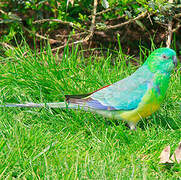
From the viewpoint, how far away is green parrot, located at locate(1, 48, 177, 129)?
3.01 m

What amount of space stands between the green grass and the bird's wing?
0.53ft

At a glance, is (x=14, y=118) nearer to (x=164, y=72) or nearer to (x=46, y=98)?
(x=46, y=98)

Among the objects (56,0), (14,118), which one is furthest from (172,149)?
(56,0)

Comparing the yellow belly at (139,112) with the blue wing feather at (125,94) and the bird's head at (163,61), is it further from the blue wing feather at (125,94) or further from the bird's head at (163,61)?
the bird's head at (163,61)

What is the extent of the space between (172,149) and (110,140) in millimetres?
486

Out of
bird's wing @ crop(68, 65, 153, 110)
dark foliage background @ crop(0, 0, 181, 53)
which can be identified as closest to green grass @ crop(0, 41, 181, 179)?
bird's wing @ crop(68, 65, 153, 110)

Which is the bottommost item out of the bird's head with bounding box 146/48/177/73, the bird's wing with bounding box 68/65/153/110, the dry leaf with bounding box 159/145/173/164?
the dry leaf with bounding box 159/145/173/164

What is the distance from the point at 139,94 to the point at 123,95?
13 cm

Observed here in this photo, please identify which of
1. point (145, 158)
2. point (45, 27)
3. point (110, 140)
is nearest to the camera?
point (145, 158)

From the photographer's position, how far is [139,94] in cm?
301

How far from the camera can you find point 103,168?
239 cm

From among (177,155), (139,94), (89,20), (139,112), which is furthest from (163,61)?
(89,20)

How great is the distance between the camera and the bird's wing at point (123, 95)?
3.02m

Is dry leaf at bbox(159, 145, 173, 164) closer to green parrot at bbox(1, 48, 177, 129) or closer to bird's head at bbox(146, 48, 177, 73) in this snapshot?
green parrot at bbox(1, 48, 177, 129)
